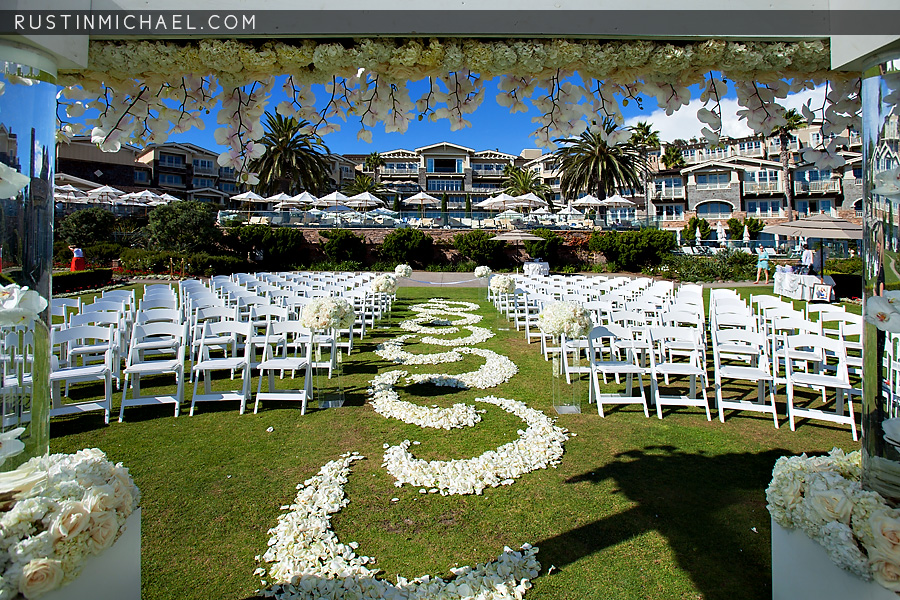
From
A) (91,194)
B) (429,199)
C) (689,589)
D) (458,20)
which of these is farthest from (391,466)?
(91,194)

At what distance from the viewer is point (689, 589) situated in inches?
118

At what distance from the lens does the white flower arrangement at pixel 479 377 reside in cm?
743

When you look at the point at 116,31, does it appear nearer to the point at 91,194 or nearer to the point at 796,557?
the point at 796,557

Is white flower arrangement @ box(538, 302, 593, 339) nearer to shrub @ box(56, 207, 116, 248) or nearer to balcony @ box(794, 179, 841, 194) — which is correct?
shrub @ box(56, 207, 116, 248)

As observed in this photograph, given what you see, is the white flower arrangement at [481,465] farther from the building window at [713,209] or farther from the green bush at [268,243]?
the building window at [713,209]

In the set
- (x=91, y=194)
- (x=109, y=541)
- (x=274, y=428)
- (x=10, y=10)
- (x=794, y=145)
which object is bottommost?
(x=274, y=428)

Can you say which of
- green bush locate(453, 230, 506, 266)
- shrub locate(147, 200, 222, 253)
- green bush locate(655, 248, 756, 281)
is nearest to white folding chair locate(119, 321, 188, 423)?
green bush locate(655, 248, 756, 281)

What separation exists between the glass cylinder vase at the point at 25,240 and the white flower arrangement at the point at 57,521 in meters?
0.20

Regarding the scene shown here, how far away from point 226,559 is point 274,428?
2.52 meters

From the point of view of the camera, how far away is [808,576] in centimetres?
241

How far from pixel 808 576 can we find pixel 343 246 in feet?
102

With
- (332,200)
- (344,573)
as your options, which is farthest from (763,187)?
(344,573)

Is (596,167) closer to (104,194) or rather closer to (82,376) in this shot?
(104,194)

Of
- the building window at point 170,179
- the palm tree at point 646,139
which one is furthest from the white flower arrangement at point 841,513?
the building window at point 170,179
